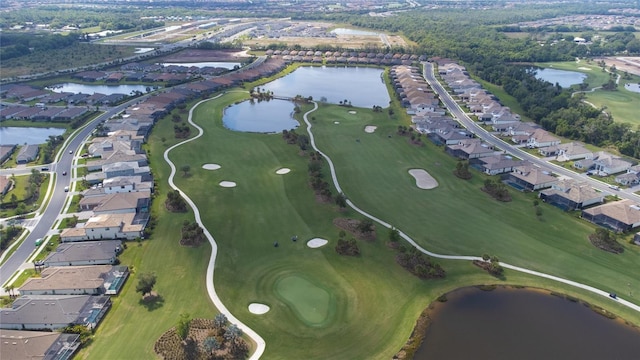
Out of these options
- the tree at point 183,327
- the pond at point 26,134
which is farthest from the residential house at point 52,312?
the pond at point 26,134

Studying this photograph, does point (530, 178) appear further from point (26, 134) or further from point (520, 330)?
point (26, 134)

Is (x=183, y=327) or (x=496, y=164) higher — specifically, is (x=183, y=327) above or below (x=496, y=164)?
above

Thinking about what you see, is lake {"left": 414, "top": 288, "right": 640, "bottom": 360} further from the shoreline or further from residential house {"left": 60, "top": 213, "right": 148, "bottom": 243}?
residential house {"left": 60, "top": 213, "right": 148, "bottom": 243}

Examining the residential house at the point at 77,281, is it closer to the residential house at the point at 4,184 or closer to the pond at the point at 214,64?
the residential house at the point at 4,184

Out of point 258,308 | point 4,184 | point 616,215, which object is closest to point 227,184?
point 258,308

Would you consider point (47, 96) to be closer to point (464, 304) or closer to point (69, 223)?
point (69, 223)

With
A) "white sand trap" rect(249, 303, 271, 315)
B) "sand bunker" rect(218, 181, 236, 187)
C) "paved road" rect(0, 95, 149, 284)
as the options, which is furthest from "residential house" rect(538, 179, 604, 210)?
"paved road" rect(0, 95, 149, 284)
